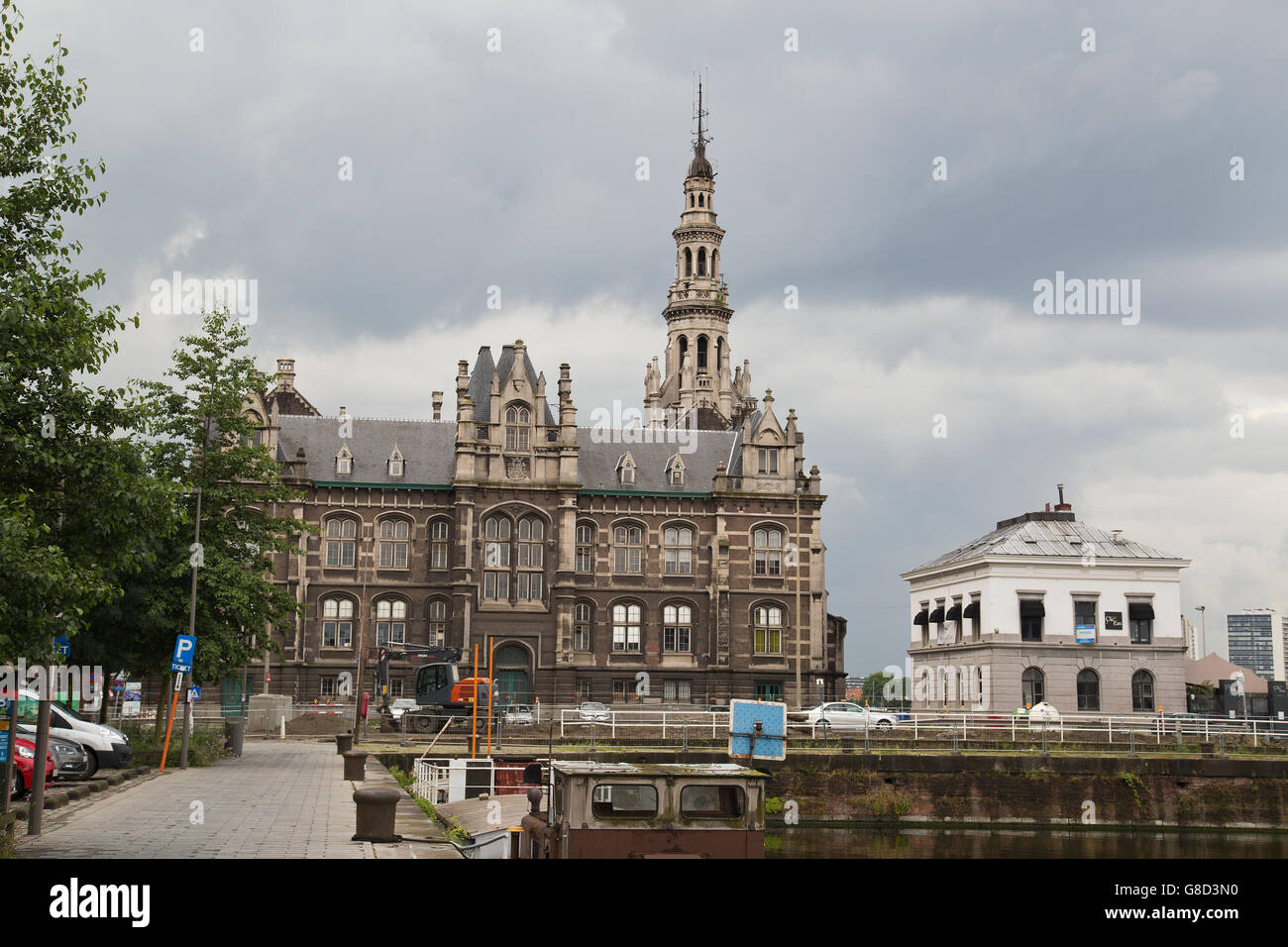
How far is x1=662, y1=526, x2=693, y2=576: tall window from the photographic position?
77125 mm

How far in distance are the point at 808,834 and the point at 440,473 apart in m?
40.2

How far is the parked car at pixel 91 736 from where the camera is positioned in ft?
107

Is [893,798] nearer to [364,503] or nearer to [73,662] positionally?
[73,662]

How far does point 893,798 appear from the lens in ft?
149

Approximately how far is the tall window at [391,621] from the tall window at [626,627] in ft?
39.5

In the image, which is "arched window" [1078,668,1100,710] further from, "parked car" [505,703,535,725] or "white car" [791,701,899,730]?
"parked car" [505,703,535,725]

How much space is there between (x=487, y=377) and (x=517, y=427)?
15.2 ft

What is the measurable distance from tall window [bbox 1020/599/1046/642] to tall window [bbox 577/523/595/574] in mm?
24149

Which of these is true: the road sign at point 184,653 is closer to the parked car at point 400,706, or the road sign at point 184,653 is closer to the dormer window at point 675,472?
the parked car at point 400,706

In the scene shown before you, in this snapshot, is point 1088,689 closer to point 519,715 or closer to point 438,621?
point 519,715

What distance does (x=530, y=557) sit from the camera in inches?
2975

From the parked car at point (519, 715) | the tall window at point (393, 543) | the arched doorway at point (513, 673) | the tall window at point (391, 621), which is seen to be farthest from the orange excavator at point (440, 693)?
the tall window at point (393, 543)
